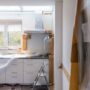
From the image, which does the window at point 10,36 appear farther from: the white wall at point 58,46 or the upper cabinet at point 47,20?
the white wall at point 58,46

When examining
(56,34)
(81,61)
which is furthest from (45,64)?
(81,61)

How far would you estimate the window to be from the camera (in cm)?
698

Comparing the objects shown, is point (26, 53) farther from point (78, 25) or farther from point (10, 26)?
point (78, 25)

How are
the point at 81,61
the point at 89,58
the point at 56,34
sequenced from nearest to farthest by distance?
the point at 89,58 < the point at 81,61 < the point at 56,34

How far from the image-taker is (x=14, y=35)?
709 centimetres

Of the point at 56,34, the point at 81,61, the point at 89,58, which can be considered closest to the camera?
the point at 89,58

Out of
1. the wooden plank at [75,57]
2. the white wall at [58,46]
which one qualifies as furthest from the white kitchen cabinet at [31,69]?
the wooden plank at [75,57]

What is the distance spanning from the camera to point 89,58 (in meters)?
1.41

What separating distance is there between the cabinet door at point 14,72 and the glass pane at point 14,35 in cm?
101

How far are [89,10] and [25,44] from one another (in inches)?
216

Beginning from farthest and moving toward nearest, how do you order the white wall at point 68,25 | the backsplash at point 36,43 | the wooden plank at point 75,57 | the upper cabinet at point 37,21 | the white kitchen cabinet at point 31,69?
the backsplash at point 36,43, the upper cabinet at point 37,21, the white kitchen cabinet at point 31,69, the white wall at point 68,25, the wooden plank at point 75,57

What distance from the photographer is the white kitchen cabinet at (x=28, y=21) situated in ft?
22.0

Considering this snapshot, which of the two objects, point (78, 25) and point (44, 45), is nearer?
point (78, 25)

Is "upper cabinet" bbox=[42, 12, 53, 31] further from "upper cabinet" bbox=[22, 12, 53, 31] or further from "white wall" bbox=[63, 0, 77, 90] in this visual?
"white wall" bbox=[63, 0, 77, 90]
